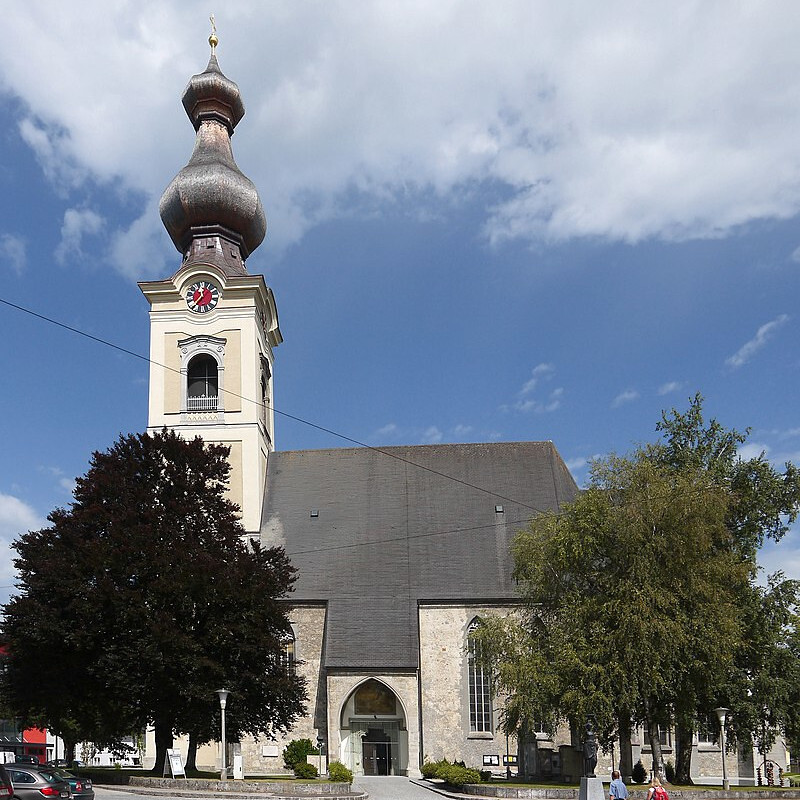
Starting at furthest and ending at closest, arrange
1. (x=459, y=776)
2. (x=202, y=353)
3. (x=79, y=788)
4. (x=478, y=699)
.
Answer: (x=202, y=353) < (x=478, y=699) < (x=459, y=776) < (x=79, y=788)

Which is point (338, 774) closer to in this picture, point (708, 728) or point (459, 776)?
point (459, 776)

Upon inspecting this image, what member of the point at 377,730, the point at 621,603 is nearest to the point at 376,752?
the point at 377,730

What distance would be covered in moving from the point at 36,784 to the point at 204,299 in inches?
1033

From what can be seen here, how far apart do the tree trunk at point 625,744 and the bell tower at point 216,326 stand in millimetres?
16963

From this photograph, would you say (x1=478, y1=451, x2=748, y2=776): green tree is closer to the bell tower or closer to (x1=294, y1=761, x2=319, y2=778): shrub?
(x1=294, y1=761, x2=319, y2=778): shrub

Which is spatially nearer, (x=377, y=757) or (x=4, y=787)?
(x=4, y=787)

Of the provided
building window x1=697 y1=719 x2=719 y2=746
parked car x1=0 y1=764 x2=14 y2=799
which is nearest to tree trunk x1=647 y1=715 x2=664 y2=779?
building window x1=697 y1=719 x2=719 y2=746

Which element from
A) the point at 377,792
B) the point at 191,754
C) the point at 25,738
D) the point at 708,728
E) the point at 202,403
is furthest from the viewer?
the point at 25,738

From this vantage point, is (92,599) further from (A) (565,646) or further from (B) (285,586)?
(A) (565,646)

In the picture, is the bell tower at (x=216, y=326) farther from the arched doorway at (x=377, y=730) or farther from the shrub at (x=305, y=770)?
the shrub at (x=305, y=770)

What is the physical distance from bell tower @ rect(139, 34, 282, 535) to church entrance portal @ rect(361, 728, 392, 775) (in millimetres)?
9332

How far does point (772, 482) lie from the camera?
33.6m

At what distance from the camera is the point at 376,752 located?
37.5 m

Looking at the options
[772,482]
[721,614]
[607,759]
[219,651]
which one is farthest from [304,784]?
[772,482]
